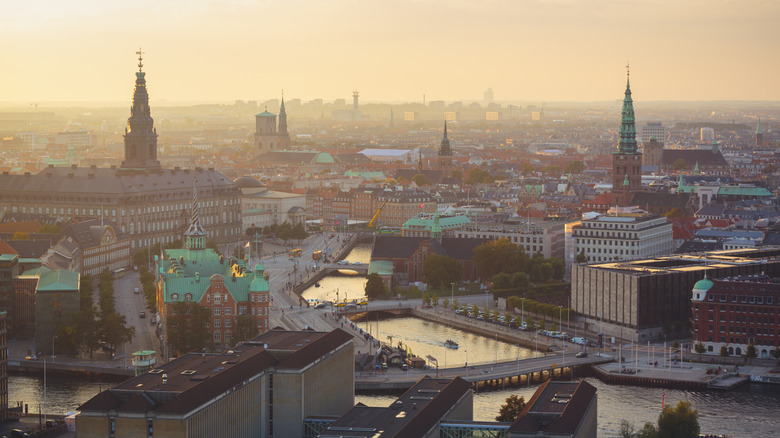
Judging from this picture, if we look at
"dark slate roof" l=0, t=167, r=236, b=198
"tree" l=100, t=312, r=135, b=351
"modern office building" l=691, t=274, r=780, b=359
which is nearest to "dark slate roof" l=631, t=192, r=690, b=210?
"dark slate roof" l=0, t=167, r=236, b=198

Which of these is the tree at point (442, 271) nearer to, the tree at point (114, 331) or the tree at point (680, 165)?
the tree at point (114, 331)

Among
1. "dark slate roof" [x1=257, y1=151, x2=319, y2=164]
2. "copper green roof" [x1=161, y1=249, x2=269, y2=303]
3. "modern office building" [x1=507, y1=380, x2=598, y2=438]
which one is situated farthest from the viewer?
"dark slate roof" [x1=257, y1=151, x2=319, y2=164]

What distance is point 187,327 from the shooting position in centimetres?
5616

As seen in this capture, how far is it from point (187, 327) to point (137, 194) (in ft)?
127

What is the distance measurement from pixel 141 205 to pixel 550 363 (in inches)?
1707

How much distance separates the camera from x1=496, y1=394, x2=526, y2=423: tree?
44875 mm

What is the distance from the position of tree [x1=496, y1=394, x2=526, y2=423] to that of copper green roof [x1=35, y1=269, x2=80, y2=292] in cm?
2089

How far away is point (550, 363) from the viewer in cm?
5656

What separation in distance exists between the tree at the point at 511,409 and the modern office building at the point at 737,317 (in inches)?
586

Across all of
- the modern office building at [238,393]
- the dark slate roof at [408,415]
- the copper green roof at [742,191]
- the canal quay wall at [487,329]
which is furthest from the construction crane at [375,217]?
the dark slate roof at [408,415]

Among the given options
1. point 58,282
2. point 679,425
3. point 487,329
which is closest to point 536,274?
point 487,329

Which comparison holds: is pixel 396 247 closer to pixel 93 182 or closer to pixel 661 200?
pixel 93 182

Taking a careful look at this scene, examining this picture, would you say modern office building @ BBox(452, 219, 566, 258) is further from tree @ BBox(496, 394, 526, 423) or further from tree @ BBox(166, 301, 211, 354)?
tree @ BBox(496, 394, 526, 423)

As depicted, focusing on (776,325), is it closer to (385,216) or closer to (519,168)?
(385,216)
